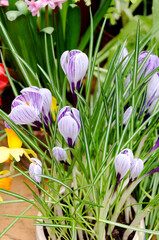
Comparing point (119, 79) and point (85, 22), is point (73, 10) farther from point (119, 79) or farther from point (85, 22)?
point (85, 22)

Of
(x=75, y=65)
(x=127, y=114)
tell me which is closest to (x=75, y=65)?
(x=75, y=65)

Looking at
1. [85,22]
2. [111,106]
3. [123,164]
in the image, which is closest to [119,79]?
[111,106]

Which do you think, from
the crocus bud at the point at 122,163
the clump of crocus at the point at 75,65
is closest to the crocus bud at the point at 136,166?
the crocus bud at the point at 122,163

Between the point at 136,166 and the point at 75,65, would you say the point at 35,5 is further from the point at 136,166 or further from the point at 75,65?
the point at 136,166

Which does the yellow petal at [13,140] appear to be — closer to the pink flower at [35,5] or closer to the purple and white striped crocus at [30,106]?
the purple and white striped crocus at [30,106]

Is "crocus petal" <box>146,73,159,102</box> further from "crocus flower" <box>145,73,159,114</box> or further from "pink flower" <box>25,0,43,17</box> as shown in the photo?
"pink flower" <box>25,0,43,17</box>

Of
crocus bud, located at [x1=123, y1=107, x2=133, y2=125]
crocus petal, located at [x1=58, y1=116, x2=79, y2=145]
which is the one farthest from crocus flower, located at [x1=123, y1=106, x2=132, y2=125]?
crocus petal, located at [x1=58, y1=116, x2=79, y2=145]
